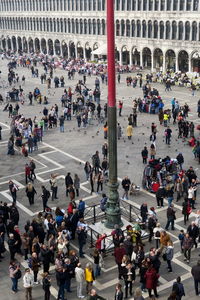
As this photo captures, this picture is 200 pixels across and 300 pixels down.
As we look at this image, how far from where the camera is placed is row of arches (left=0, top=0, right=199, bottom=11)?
64750mm

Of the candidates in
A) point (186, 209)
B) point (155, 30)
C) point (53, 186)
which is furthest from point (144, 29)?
point (186, 209)

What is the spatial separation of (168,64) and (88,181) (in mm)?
48084

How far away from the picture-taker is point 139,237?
17.8 m

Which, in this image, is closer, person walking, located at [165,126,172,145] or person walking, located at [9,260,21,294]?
person walking, located at [9,260,21,294]

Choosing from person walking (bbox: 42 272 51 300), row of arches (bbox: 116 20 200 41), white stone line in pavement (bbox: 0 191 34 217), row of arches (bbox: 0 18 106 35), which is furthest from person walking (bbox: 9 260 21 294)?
row of arches (bbox: 0 18 106 35)

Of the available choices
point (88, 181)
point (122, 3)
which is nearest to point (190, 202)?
point (88, 181)

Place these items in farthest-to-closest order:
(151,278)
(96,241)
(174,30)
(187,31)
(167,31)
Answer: (167,31)
(174,30)
(187,31)
(96,241)
(151,278)

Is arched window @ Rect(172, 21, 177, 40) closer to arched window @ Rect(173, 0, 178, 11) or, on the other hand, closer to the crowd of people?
arched window @ Rect(173, 0, 178, 11)

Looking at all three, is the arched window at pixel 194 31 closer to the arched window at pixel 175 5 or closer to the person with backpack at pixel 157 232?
the arched window at pixel 175 5

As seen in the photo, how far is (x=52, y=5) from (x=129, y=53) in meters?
25.4

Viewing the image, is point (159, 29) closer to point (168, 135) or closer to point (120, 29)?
point (120, 29)

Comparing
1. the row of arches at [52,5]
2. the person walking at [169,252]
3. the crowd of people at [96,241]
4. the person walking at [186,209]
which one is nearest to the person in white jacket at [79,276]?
the crowd of people at [96,241]

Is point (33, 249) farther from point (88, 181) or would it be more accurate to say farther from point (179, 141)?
point (179, 141)

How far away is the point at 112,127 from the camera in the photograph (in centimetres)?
1836
